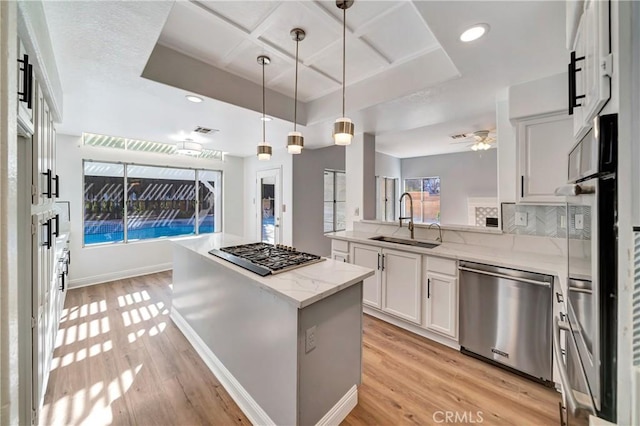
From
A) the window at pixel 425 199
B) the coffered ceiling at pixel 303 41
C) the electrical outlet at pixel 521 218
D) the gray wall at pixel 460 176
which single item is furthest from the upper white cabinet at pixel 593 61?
the window at pixel 425 199

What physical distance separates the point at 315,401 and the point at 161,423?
3.48 feet

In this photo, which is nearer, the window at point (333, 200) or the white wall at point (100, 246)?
the white wall at point (100, 246)

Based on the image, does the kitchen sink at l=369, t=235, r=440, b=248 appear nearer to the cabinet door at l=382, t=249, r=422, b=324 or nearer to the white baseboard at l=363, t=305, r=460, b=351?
the cabinet door at l=382, t=249, r=422, b=324

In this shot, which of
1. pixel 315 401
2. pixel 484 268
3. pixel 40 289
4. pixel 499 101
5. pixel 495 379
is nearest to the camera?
pixel 315 401

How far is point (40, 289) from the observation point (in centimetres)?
164

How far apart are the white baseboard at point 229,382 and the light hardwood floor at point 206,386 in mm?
46

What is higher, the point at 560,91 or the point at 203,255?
the point at 560,91

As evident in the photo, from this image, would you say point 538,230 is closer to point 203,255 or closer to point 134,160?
point 203,255

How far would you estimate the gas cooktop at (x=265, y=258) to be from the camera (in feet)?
5.74

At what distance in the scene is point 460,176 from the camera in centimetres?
673

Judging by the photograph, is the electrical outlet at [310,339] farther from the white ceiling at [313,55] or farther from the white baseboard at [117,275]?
the white baseboard at [117,275]

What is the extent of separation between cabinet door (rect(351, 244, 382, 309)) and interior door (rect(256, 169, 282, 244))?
103 inches

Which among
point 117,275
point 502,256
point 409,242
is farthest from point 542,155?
point 117,275

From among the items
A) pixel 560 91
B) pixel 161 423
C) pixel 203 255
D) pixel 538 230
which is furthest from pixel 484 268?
pixel 161 423
